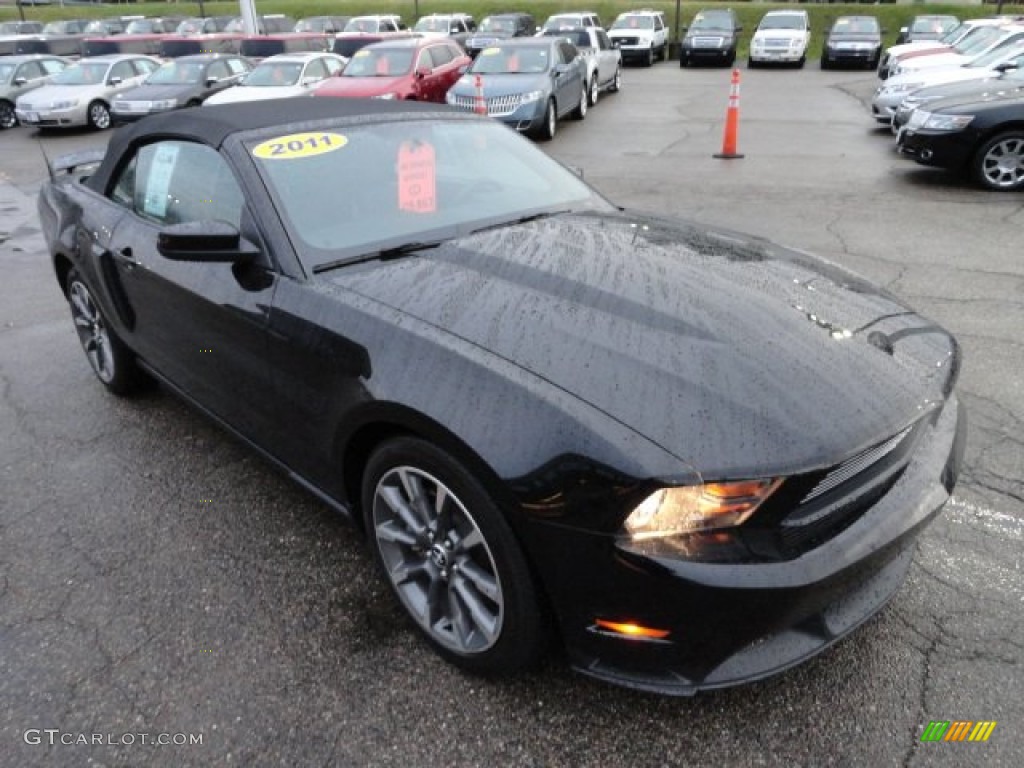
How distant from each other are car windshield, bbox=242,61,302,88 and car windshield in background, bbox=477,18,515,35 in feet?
41.9

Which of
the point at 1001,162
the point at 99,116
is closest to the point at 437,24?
the point at 99,116

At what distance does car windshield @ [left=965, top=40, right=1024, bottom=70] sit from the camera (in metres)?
10.1

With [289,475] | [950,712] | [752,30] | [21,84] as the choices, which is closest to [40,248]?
[289,475]

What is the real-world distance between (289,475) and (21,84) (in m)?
19.3

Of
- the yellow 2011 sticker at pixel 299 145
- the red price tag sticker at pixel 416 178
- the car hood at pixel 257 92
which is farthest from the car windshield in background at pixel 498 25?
the yellow 2011 sticker at pixel 299 145

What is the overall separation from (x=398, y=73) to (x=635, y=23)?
50.3ft

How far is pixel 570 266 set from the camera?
2.57 m

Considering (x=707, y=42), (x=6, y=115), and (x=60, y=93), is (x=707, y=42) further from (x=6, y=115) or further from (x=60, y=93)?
(x=6, y=115)

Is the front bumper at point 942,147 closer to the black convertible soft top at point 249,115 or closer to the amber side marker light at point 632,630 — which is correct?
the black convertible soft top at point 249,115

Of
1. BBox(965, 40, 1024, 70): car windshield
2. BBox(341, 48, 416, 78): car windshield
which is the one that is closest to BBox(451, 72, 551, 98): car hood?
BBox(341, 48, 416, 78): car windshield

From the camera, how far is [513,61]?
12.7 m

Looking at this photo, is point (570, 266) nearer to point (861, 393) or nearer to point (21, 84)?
point (861, 393)

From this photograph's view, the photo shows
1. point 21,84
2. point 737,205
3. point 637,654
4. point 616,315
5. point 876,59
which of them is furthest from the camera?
point 876,59

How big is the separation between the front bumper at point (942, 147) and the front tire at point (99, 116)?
50.3 feet
